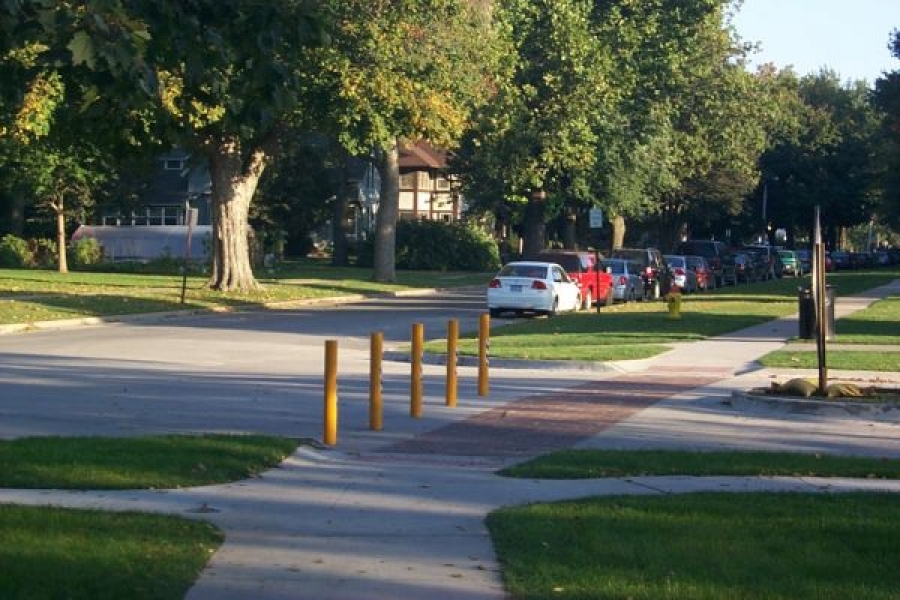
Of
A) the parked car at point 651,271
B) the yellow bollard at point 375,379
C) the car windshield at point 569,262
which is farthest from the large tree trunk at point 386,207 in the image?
the yellow bollard at point 375,379

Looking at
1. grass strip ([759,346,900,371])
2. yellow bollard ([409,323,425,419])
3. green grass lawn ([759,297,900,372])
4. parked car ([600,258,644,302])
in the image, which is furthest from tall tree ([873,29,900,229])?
yellow bollard ([409,323,425,419])

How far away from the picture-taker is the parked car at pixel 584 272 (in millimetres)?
42312

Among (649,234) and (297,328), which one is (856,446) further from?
(649,234)

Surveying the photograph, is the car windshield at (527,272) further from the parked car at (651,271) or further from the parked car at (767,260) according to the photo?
the parked car at (767,260)

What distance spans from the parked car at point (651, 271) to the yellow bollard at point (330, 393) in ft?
118

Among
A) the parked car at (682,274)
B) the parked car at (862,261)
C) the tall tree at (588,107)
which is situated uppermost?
the tall tree at (588,107)

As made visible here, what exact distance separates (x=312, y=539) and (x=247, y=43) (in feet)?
10.3

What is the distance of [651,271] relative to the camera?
50.2m

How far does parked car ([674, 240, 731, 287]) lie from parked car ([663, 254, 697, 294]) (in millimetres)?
4137

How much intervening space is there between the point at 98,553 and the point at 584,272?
35045 millimetres

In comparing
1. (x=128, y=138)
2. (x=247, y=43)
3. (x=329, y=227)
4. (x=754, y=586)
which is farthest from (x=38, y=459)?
(x=329, y=227)

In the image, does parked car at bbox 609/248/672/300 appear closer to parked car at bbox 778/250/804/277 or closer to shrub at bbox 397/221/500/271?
shrub at bbox 397/221/500/271

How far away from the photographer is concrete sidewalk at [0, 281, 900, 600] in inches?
320

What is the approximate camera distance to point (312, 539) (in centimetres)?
913
